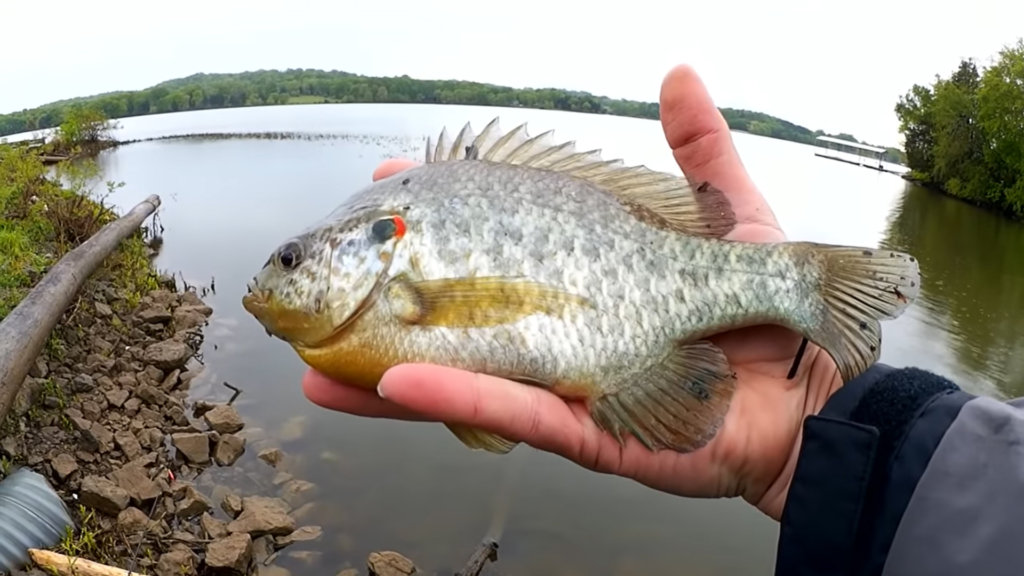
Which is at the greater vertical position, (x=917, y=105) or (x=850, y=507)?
(x=917, y=105)

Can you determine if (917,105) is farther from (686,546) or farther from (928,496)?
(928,496)

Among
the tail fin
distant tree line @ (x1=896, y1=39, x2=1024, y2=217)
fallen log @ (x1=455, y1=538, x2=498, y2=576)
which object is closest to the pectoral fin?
the tail fin

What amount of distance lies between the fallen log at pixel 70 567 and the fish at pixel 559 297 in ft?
13.9

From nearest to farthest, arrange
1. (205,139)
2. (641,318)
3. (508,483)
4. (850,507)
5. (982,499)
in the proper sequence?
(982,499) < (850,507) < (641,318) < (508,483) < (205,139)

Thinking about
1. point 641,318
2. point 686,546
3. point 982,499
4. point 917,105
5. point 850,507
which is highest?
point 917,105

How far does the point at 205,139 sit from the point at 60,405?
59918mm

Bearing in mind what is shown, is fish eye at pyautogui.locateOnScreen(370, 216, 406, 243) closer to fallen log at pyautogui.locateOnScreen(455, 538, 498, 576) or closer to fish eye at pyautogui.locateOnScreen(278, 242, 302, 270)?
Answer: fish eye at pyautogui.locateOnScreen(278, 242, 302, 270)

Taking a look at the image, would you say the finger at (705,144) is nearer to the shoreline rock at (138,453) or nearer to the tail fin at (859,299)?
the tail fin at (859,299)

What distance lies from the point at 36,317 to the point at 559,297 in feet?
27.7

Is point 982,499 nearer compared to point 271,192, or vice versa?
point 982,499

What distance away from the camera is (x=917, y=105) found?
6494 cm

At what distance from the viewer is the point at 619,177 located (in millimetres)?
3051

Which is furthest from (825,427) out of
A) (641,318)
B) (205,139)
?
(205,139)

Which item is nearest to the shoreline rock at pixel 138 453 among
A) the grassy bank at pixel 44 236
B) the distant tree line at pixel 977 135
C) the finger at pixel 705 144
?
the grassy bank at pixel 44 236
